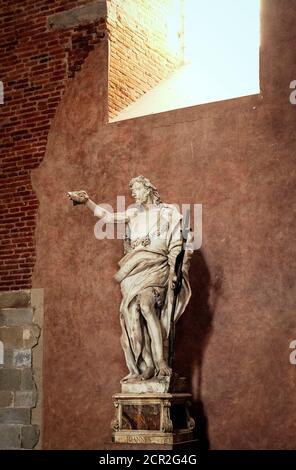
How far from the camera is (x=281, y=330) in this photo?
674 cm

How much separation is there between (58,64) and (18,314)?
2.85 meters

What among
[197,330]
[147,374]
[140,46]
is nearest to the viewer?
[147,374]

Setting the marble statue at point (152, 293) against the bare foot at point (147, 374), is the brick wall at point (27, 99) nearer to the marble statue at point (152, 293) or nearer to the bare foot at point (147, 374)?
the marble statue at point (152, 293)

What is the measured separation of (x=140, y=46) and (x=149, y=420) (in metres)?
4.62

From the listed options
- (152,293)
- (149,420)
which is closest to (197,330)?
(152,293)

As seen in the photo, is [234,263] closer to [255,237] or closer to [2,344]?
[255,237]

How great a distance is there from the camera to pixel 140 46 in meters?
9.01

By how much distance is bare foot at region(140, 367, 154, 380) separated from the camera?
6.58 metres

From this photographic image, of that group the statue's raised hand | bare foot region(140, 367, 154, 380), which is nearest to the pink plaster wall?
bare foot region(140, 367, 154, 380)

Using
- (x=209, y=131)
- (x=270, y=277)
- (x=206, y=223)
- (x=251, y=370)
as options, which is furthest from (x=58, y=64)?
(x=251, y=370)

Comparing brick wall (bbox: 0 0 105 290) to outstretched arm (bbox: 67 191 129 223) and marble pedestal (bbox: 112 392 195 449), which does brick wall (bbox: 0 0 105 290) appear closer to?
outstretched arm (bbox: 67 191 129 223)

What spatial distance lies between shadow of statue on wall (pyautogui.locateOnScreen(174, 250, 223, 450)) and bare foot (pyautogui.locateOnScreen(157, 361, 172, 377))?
2.19ft

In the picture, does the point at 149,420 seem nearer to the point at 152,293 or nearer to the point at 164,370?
the point at 164,370

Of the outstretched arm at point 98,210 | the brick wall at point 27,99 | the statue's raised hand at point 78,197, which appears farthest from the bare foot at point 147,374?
the brick wall at point 27,99
